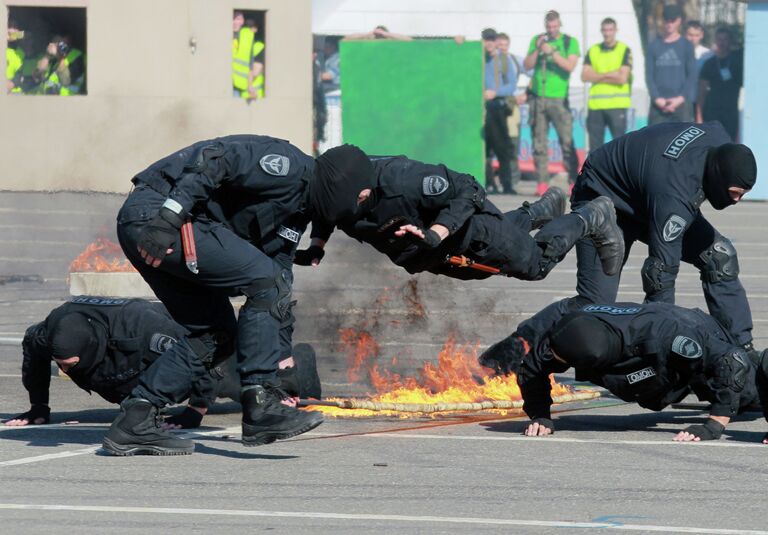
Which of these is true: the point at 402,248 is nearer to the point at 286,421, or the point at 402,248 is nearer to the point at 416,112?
the point at 286,421

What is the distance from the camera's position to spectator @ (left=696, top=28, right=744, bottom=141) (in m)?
25.0

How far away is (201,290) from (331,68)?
19477 mm

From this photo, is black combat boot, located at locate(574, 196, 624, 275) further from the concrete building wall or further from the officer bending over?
the concrete building wall

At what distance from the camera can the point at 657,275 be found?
8.79 m

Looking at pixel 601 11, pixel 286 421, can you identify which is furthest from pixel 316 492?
pixel 601 11

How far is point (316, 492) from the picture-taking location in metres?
6.62

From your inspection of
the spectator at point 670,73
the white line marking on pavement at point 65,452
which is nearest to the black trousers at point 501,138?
the spectator at point 670,73

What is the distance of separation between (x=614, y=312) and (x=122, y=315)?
257cm

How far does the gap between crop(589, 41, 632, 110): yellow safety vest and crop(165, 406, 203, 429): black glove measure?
1524 cm

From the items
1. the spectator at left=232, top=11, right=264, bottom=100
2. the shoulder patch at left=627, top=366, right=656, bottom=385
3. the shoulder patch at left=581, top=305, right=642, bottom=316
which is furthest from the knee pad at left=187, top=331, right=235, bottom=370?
the spectator at left=232, top=11, right=264, bottom=100

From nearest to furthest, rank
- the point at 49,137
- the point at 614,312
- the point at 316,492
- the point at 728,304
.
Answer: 1. the point at 316,492
2. the point at 614,312
3. the point at 728,304
4. the point at 49,137

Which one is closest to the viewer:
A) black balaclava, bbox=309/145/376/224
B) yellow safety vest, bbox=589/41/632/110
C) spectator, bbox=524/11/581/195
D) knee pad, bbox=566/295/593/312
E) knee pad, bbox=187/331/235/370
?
black balaclava, bbox=309/145/376/224

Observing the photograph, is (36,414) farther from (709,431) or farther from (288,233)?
(709,431)

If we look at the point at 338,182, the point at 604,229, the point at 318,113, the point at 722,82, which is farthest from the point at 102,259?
the point at 722,82
